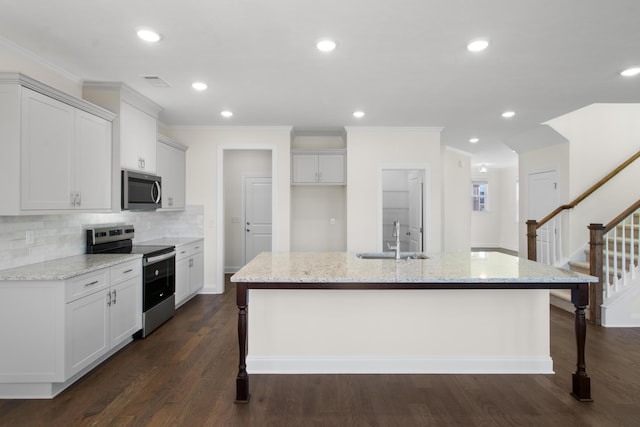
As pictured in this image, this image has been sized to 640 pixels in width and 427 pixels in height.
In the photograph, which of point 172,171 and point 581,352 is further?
point 172,171

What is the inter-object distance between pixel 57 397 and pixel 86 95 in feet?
9.02

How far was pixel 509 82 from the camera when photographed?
3.56 meters

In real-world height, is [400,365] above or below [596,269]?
below

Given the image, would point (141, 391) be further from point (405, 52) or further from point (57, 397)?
point (405, 52)

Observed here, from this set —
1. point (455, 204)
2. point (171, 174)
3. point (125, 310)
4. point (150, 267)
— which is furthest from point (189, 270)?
point (455, 204)

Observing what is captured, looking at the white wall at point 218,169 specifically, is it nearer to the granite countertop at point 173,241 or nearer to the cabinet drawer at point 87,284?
the granite countertop at point 173,241

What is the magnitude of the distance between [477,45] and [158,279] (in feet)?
12.3

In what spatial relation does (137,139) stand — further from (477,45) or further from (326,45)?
(477,45)

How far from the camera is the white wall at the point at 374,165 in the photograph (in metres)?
5.47

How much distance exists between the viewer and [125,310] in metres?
3.35

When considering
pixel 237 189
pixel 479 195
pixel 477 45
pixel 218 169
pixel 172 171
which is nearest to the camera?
pixel 477 45

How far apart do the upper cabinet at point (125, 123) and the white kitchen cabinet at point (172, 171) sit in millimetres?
417

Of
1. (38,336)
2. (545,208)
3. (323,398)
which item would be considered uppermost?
(545,208)

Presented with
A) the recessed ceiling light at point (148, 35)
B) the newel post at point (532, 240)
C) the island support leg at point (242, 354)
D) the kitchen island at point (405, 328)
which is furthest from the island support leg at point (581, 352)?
the recessed ceiling light at point (148, 35)
